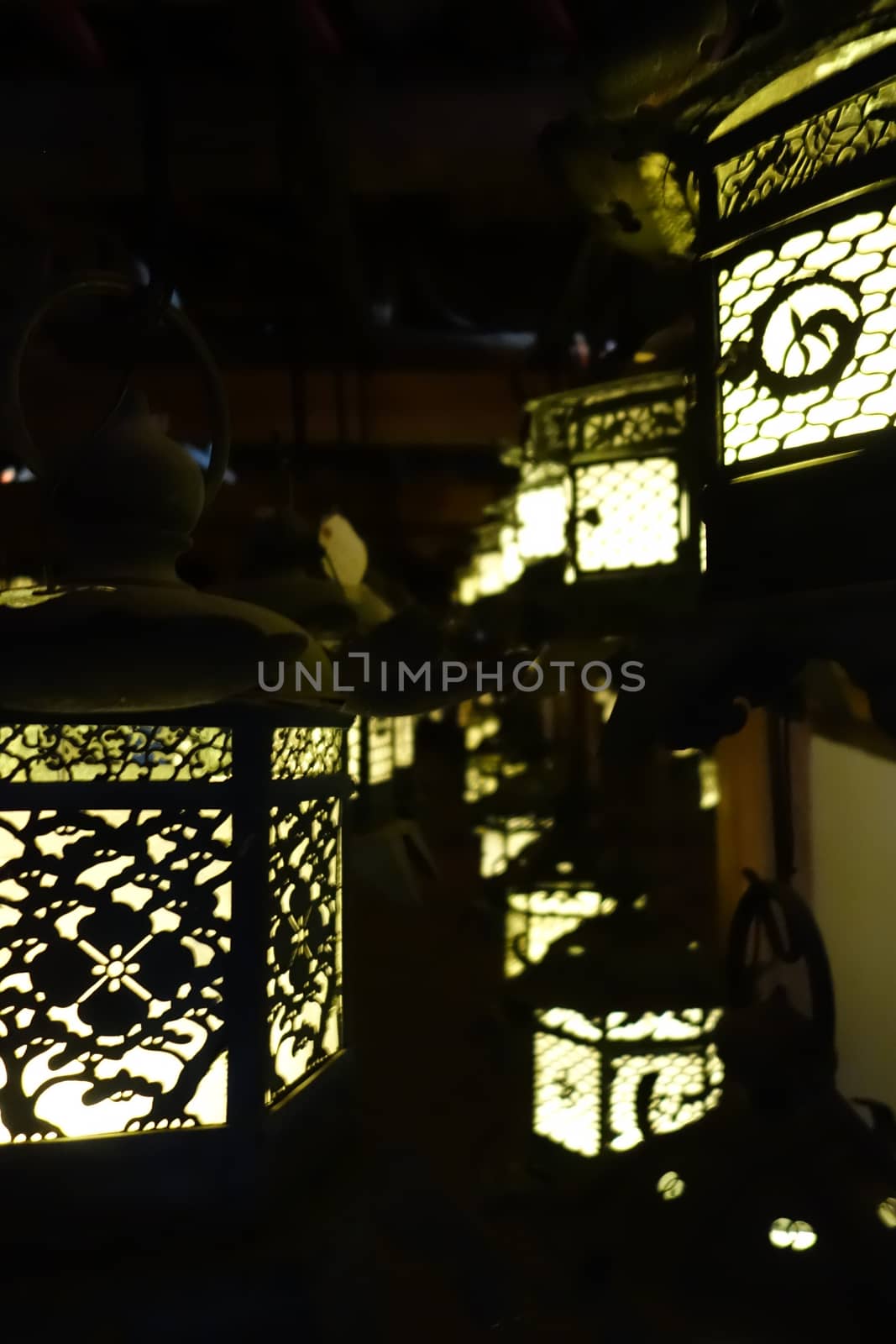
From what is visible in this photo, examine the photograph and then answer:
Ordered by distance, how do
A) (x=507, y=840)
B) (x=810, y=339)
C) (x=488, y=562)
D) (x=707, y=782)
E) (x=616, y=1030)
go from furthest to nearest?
(x=707, y=782), (x=507, y=840), (x=488, y=562), (x=616, y=1030), (x=810, y=339)

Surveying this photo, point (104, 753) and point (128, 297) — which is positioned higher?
point (128, 297)

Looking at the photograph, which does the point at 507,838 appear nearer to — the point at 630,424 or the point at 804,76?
the point at 630,424

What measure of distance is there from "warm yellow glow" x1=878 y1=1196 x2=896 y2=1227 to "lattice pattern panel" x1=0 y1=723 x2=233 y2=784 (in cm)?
54

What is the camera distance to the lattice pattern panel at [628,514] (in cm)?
97

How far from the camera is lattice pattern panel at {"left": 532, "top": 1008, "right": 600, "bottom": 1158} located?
2.80 ft

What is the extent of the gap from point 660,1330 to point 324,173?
1.21m

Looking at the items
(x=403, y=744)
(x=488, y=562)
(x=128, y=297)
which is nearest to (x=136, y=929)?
(x=128, y=297)

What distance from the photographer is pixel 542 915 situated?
4.56ft

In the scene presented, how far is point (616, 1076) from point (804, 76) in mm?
904

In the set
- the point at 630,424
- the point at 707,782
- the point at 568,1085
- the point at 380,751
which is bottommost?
the point at 568,1085

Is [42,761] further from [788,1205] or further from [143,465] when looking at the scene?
[788,1205]

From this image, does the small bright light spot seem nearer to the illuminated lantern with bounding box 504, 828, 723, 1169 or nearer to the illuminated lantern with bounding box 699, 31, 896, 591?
the illuminated lantern with bounding box 504, 828, 723, 1169

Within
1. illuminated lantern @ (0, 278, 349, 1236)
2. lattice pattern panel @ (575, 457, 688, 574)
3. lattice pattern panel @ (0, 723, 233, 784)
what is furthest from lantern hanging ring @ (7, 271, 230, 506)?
lattice pattern panel @ (575, 457, 688, 574)

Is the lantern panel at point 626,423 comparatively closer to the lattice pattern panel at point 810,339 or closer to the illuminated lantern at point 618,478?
the illuminated lantern at point 618,478
